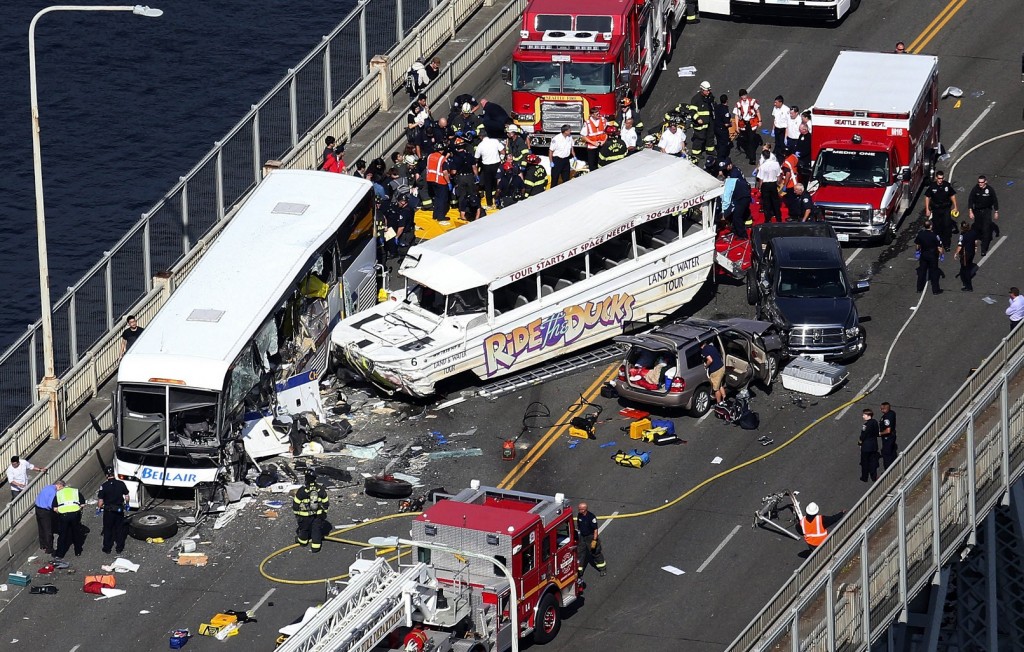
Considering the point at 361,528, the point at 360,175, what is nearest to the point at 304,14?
the point at 360,175

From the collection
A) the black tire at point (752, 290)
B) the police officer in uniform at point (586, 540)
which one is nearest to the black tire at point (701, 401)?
the black tire at point (752, 290)

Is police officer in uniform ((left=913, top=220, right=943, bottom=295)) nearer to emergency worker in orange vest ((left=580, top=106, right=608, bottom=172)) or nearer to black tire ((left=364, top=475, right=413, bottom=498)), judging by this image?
emergency worker in orange vest ((left=580, top=106, right=608, bottom=172))

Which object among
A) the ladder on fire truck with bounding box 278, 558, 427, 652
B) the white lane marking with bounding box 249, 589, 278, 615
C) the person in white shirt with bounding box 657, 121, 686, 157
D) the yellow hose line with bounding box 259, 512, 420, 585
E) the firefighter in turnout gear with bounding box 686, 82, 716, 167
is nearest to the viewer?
the ladder on fire truck with bounding box 278, 558, 427, 652

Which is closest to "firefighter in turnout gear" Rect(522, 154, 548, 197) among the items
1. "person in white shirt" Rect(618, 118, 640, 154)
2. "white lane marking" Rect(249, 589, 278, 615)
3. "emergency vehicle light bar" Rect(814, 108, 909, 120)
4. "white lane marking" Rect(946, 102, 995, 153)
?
"person in white shirt" Rect(618, 118, 640, 154)

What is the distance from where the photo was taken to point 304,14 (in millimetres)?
82000

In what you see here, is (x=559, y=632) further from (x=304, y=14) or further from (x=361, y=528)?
(x=304, y=14)

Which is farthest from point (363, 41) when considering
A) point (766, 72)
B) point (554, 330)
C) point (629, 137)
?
point (554, 330)

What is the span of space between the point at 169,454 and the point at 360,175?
11.8 m

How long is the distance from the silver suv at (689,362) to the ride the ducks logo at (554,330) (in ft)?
5.85

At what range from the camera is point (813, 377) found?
1780 inches

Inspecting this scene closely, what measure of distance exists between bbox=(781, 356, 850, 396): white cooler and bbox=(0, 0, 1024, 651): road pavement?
249 mm

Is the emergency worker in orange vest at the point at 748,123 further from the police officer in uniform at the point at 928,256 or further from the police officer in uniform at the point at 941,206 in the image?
the police officer in uniform at the point at 928,256

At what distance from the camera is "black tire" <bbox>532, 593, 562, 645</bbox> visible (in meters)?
37.4

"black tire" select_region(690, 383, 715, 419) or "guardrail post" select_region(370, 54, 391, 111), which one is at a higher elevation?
"guardrail post" select_region(370, 54, 391, 111)
